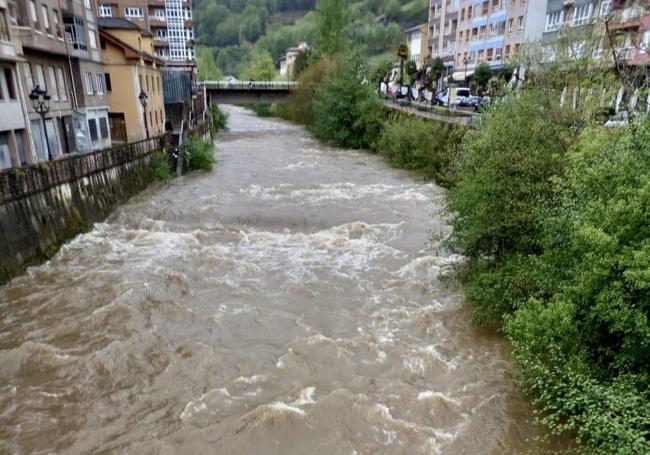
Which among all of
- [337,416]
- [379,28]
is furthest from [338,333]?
[379,28]

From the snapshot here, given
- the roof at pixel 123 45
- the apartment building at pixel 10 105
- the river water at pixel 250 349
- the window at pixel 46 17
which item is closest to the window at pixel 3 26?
the apartment building at pixel 10 105

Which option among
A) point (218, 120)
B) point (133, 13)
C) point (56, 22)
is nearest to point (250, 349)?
point (56, 22)

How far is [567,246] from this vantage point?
31.6 feet

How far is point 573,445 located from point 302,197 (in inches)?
752

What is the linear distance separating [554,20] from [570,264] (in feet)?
146

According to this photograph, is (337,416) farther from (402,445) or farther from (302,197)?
(302,197)

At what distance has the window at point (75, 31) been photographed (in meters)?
28.3

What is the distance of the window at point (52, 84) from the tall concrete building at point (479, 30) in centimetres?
3528

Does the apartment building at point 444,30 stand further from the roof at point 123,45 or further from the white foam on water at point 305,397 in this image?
the white foam on water at point 305,397

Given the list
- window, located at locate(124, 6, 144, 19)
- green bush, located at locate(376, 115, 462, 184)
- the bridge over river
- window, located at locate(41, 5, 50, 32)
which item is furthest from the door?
Answer: window, located at locate(124, 6, 144, 19)

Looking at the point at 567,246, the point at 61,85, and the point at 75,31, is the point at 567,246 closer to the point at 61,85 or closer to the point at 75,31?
the point at 61,85

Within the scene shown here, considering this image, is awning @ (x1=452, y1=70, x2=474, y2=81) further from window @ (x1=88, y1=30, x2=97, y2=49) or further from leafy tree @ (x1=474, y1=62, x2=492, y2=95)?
window @ (x1=88, y1=30, x2=97, y2=49)

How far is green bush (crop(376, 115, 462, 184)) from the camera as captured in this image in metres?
31.1

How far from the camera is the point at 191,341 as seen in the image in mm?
11930
